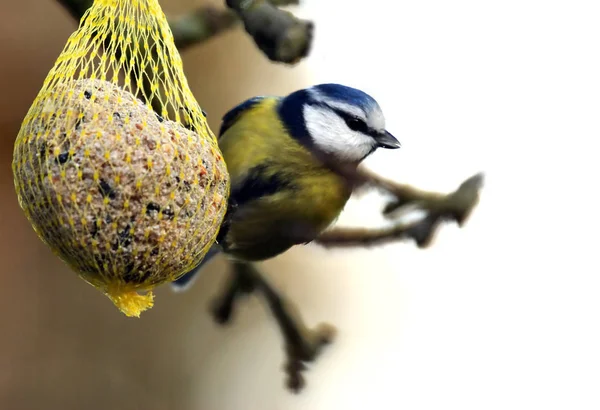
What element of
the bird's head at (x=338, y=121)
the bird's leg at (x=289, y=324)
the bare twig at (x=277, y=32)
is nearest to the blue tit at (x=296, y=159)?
the bird's head at (x=338, y=121)

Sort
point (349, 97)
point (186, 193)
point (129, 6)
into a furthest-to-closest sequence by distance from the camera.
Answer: point (349, 97) < point (129, 6) < point (186, 193)

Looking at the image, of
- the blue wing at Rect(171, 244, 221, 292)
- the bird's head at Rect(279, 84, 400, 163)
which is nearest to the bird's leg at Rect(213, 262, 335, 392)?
the blue wing at Rect(171, 244, 221, 292)

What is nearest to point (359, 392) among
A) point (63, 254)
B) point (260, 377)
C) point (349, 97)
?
point (260, 377)

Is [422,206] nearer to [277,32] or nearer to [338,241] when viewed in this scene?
[338,241]

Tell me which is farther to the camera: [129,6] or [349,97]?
[349,97]

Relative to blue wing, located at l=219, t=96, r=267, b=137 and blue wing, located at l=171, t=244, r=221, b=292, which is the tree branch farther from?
blue wing, located at l=171, t=244, r=221, b=292

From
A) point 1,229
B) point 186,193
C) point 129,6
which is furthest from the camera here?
point 1,229

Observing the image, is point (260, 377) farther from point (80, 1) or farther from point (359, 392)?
point (80, 1)
